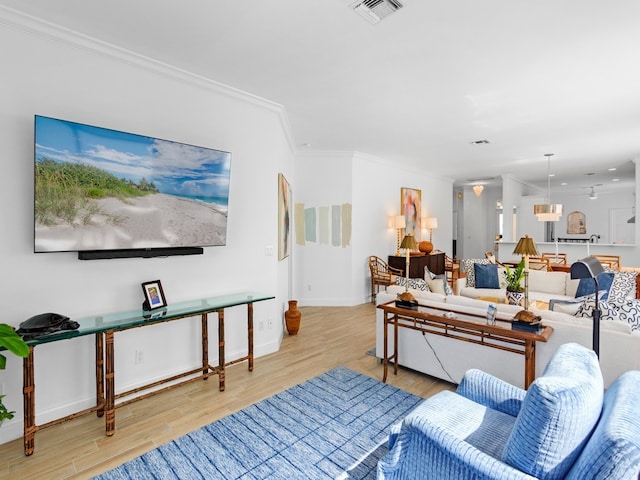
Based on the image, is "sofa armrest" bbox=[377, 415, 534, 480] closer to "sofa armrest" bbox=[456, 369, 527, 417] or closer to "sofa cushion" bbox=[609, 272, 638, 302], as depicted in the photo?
"sofa armrest" bbox=[456, 369, 527, 417]

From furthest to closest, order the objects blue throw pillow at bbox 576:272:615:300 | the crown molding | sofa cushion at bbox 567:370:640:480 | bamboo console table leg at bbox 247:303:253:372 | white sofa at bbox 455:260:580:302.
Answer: white sofa at bbox 455:260:580:302
blue throw pillow at bbox 576:272:615:300
bamboo console table leg at bbox 247:303:253:372
the crown molding
sofa cushion at bbox 567:370:640:480

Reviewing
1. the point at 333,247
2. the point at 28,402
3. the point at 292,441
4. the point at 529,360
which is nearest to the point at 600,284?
the point at 529,360

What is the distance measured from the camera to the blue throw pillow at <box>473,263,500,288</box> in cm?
553

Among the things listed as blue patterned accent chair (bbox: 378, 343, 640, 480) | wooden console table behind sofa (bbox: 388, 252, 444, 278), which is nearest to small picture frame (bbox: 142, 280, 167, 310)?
blue patterned accent chair (bbox: 378, 343, 640, 480)

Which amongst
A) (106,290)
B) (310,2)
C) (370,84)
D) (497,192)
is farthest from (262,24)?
(497,192)

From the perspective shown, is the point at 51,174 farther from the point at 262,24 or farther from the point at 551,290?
the point at 551,290

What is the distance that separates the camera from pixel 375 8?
7.07 feet

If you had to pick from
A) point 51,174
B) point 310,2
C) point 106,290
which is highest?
point 310,2

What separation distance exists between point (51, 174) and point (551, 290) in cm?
649

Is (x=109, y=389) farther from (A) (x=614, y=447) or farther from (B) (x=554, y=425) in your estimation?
(A) (x=614, y=447)

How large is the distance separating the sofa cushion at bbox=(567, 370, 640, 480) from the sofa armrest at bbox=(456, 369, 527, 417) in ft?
1.88

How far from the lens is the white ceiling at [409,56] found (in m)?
2.21

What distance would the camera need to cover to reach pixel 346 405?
108 inches

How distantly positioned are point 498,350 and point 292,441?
70.9 inches
